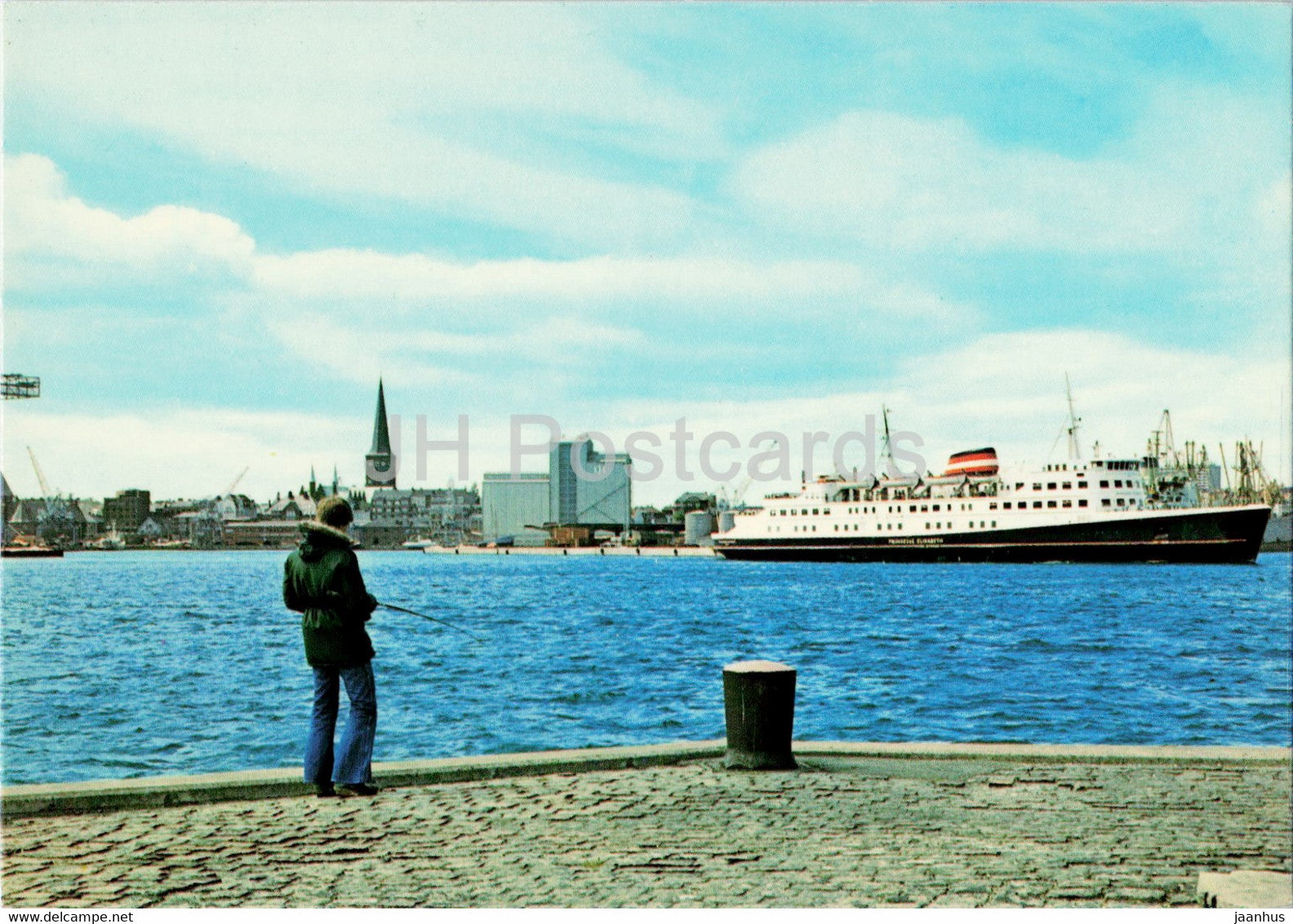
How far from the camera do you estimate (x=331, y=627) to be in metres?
6.70

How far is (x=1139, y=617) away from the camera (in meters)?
38.2

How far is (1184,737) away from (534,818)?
12.6 meters

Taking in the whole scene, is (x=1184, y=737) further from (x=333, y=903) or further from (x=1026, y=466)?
(x=1026, y=466)

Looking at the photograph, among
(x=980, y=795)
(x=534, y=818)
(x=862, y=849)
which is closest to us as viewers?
(x=862, y=849)

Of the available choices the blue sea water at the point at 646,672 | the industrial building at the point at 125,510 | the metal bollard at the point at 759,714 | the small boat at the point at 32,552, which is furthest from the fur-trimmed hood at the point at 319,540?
the industrial building at the point at 125,510

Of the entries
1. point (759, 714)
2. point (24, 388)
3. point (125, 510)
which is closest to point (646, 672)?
point (759, 714)

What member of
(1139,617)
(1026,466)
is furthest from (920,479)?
(1139,617)

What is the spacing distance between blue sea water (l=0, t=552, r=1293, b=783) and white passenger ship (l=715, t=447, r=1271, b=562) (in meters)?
19.7

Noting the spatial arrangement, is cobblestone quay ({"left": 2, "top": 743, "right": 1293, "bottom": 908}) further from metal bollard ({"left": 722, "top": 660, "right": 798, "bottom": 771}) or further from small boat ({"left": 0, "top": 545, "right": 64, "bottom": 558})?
small boat ({"left": 0, "top": 545, "right": 64, "bottom": 558})

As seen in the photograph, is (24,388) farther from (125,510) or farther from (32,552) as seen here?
(125,510)

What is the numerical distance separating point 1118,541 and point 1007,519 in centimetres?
714

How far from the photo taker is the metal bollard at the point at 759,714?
26.5 ft

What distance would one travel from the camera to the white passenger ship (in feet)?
242

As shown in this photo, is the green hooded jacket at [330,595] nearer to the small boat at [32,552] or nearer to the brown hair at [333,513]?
the brown hair at [333,513]
